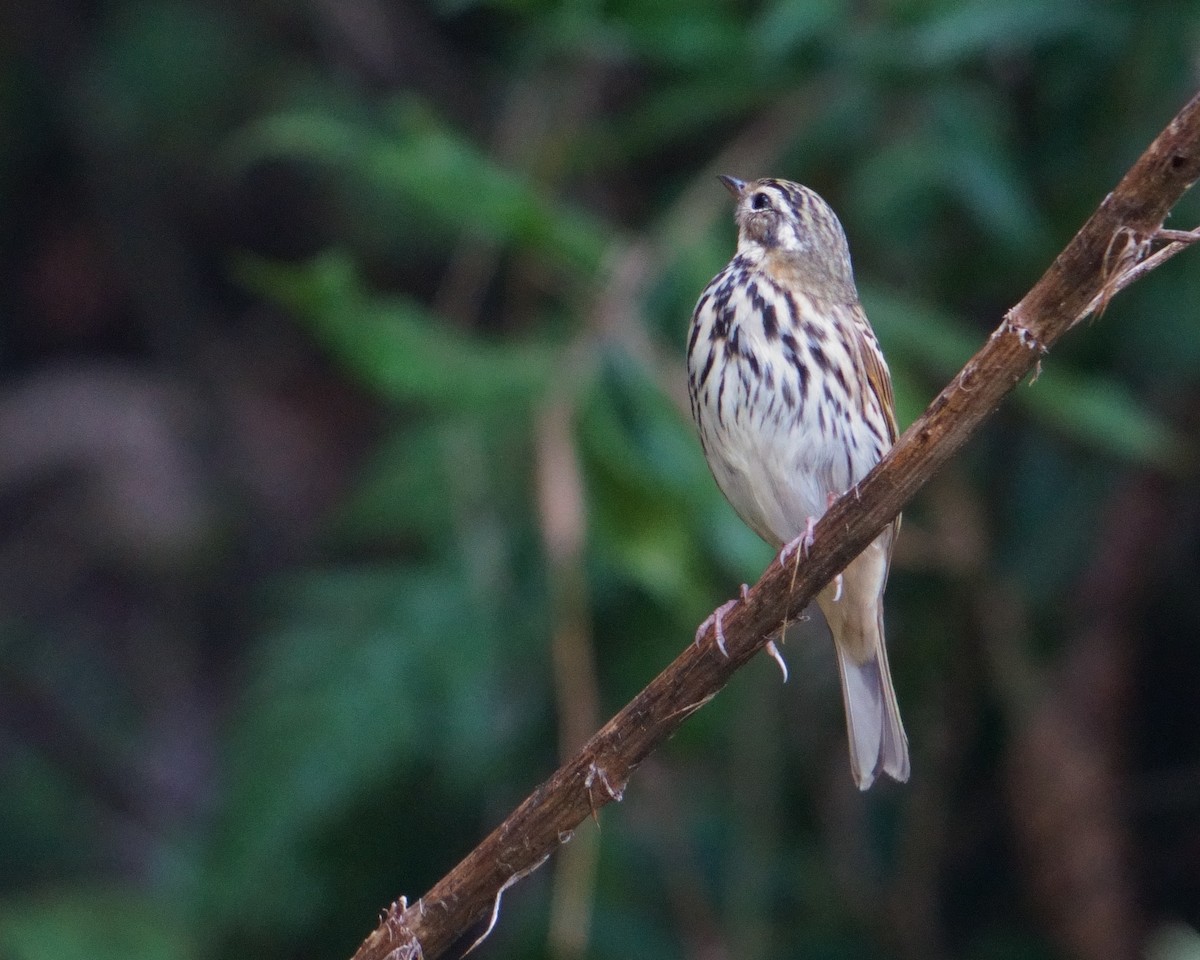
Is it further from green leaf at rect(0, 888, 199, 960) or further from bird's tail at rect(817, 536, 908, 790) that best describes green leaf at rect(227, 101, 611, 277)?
green leaf at rect(0, 888, 199, 960)

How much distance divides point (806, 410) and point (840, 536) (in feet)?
3.96

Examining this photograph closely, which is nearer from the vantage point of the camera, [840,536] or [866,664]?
[840,536]

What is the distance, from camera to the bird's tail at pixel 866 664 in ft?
11.5

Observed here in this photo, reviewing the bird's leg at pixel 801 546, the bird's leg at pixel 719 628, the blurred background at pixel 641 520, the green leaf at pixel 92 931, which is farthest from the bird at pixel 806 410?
the green leaf at pixel 92 931

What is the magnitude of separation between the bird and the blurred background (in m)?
0.44

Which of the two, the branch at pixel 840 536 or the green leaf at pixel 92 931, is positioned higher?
the green leaf at pixel 92 931

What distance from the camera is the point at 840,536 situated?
2.33 m

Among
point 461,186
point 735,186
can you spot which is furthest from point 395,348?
point 735,186

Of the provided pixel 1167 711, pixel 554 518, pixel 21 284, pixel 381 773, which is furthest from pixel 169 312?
pixel 1167 711

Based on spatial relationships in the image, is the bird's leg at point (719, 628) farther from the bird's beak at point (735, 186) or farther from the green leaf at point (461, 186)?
the green leaf at point (461, 186)

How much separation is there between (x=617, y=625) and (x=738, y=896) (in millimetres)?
867

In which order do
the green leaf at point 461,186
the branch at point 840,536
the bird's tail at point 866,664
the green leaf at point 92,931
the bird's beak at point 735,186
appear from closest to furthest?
the branch at point 840,536 < the bird's tail at point 866,664 < the bird's beak at point 735,186 < the green leaf at point 461,186 < the green leaf at point 92,931

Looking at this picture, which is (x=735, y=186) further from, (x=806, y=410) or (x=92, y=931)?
(x=92, y=931)

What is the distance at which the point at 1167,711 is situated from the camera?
5.71 metres
